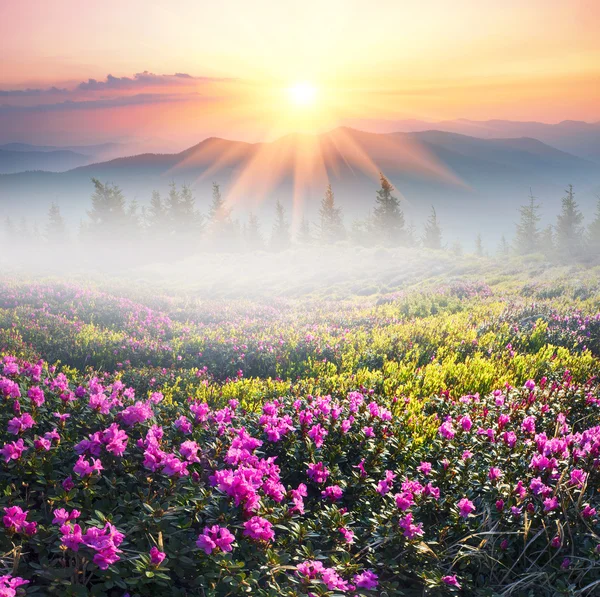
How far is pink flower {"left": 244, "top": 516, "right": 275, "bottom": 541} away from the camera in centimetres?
272

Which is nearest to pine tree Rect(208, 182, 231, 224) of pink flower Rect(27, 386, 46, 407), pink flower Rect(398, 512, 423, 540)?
pink flower Rect(27, 386, 46, 407)

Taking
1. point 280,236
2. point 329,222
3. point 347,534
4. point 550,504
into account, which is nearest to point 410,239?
point 329,222

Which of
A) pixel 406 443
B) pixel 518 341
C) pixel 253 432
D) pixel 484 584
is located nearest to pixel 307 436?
pixel 253 432

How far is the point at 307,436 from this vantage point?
13.4ft

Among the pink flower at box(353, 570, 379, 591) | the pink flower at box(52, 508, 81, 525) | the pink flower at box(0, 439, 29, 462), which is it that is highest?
the pink flower at box(0, 439, 29, 462)

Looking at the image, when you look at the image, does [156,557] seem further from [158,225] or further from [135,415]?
[158,225]

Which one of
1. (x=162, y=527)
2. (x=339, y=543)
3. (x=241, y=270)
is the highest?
(x=162, y=527)

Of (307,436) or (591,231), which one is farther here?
(591,231)

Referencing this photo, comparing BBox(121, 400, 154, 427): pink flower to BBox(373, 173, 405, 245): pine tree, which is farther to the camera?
BBox(373, 173, 405, 245): pine tree

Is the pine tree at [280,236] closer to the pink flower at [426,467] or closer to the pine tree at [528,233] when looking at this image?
the pine tree at [528,233]

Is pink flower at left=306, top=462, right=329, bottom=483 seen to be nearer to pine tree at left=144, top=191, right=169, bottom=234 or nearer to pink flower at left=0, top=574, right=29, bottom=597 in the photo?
pink flower at left=0, top=574, right=29, bottom=597

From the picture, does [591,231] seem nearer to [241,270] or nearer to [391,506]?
[241,270]

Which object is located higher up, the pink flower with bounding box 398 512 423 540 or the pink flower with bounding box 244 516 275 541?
the pink flower with bounding box 244 516 275 541

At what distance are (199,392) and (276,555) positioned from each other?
398cm
